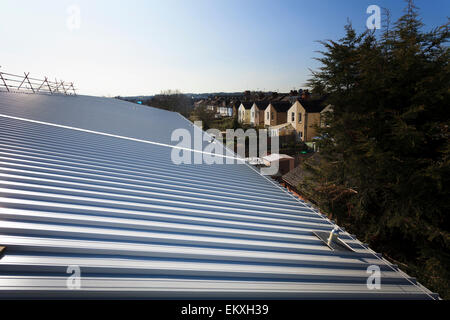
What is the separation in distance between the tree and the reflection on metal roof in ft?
12.5

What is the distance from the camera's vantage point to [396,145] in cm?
652

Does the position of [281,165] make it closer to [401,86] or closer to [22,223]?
[401,86]

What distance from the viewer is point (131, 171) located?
14.4ft

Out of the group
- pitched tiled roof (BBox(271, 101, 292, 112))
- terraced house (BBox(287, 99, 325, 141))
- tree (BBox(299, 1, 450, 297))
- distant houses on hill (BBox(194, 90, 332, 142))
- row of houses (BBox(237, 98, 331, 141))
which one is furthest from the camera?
pitched tiled roof (BBox(271, 101, 292, 112))

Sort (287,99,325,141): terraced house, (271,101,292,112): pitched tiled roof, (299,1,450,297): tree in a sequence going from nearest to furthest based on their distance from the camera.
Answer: (299,1,450,297): tree < (287,99,325,141): terraced house < (271,101,292,112): pitched tiled roof

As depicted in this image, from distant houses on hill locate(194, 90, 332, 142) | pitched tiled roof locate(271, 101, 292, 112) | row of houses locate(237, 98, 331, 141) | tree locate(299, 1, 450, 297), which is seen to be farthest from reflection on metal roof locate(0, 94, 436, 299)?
pitched tiled roof locate(271, 101, 292, 112)

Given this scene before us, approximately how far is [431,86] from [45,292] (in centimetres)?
902

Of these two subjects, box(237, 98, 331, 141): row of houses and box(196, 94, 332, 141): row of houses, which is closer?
box(237, 98, 331, 141): row of houses

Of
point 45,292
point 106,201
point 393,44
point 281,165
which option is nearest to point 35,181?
point 106,201

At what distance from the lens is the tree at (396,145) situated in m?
5.99

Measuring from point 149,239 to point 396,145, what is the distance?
740 cm

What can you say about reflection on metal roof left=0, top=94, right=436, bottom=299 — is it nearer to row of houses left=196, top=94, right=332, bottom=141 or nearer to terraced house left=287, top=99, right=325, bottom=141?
row of houses left=196, top=94, right=332, bottom=141

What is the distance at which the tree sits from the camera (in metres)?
5.99

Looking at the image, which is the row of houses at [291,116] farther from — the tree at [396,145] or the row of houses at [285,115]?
the tree at [396,145]
